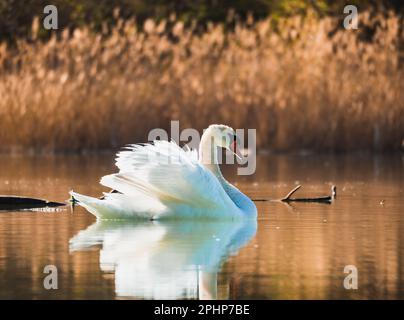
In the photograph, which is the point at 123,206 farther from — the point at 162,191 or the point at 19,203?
the point at 19,203

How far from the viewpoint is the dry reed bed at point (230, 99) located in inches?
807

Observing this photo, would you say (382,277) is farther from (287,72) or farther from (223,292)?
(287,72)

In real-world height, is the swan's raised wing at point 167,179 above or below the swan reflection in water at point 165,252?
above

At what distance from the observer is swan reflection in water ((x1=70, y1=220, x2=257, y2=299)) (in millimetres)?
7418

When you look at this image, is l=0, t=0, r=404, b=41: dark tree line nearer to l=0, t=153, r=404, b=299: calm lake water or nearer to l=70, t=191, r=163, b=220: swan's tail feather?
l=0, t=153, r=404, b=299: calm lake water

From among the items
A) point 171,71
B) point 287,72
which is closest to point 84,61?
point 171,71

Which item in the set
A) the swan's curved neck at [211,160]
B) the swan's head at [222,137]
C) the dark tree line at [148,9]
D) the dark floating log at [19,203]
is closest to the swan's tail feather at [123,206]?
the swan's curved neck at [211,160]

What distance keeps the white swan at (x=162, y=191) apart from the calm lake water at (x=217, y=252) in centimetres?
13

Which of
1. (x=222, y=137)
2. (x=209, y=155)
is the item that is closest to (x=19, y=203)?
(x=209, y=155)

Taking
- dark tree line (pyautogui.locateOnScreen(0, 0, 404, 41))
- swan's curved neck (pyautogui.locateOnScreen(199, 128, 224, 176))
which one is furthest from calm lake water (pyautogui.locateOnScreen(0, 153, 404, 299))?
dark tree line (pyautogui.locateOnScreen(0, 0, 404, 41))

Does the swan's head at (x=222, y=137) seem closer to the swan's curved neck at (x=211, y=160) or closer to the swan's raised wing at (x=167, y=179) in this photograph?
the swan's curved neck at (x=211, y=160)

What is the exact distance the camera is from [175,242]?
940 cm
